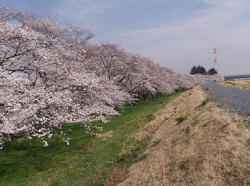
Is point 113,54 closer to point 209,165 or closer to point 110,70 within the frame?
point 110,70

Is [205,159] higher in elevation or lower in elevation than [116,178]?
higher

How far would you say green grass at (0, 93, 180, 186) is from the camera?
25.4ft

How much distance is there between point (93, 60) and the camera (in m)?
24.5

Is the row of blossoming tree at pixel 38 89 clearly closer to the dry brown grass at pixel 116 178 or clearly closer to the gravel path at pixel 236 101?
the dry brown grass at pixel 116 178

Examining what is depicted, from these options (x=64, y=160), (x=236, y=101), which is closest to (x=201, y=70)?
(x=236, y=101)

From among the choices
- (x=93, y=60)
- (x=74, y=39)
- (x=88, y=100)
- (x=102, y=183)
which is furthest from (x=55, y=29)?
(x=102, y=183)

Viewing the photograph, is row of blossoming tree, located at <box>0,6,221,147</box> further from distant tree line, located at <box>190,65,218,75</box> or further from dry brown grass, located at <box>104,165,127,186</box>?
distant tree line, located at <box>190,65,218,75</box>

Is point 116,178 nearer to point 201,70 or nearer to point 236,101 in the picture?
point 236,101

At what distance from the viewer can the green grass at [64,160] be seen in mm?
7730

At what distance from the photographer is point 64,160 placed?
9633 millimetres

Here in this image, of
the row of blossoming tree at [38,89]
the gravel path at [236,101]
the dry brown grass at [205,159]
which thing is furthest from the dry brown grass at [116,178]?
the gravel path at [236,101]

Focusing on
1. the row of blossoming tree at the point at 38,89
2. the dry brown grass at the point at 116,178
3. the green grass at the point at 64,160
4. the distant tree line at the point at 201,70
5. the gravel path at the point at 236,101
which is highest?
the distant tree line at the point at 201,70

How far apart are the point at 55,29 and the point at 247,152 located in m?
20.4

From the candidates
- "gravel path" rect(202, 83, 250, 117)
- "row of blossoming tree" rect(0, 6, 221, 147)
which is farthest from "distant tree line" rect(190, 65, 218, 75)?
"row of blossoming tree" rect(0, 6, 221, 147)
